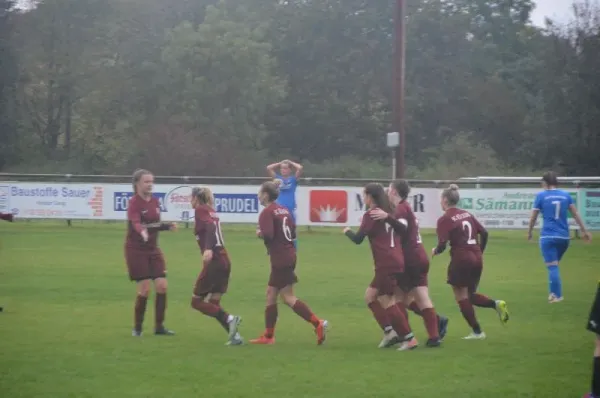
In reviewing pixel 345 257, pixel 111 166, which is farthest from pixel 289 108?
pixel 345 257

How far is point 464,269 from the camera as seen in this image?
1142cm

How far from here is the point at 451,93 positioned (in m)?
64.4

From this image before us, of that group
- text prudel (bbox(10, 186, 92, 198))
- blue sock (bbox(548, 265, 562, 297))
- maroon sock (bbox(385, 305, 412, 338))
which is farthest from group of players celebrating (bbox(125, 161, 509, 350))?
text prudel (bbox(10, 186, 92, 198))

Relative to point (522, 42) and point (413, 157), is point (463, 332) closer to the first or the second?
point (413, 157)

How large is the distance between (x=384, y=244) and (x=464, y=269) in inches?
46.5

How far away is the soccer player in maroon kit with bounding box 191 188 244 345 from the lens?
448 inches

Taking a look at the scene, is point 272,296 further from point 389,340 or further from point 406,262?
point 406,262

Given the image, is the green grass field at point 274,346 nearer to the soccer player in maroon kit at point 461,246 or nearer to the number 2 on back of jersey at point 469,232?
the soccer player in maroon kit at point 461,246

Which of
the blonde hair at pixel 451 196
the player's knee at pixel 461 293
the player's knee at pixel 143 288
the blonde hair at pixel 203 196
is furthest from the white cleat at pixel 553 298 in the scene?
the player's knee at pixel 143 288

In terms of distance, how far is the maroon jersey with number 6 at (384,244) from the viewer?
10727 mm

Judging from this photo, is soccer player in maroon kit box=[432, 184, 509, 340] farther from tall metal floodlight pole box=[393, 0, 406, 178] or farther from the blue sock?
tall metal floodlight pole box=[393, 0, 406, 178]

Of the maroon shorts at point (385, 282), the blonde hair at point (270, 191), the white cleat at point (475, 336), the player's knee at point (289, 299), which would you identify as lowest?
the white cleat at point (475, 336)

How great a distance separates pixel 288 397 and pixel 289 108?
54838mm

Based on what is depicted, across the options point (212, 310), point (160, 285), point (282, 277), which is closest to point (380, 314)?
point (282, 277)
